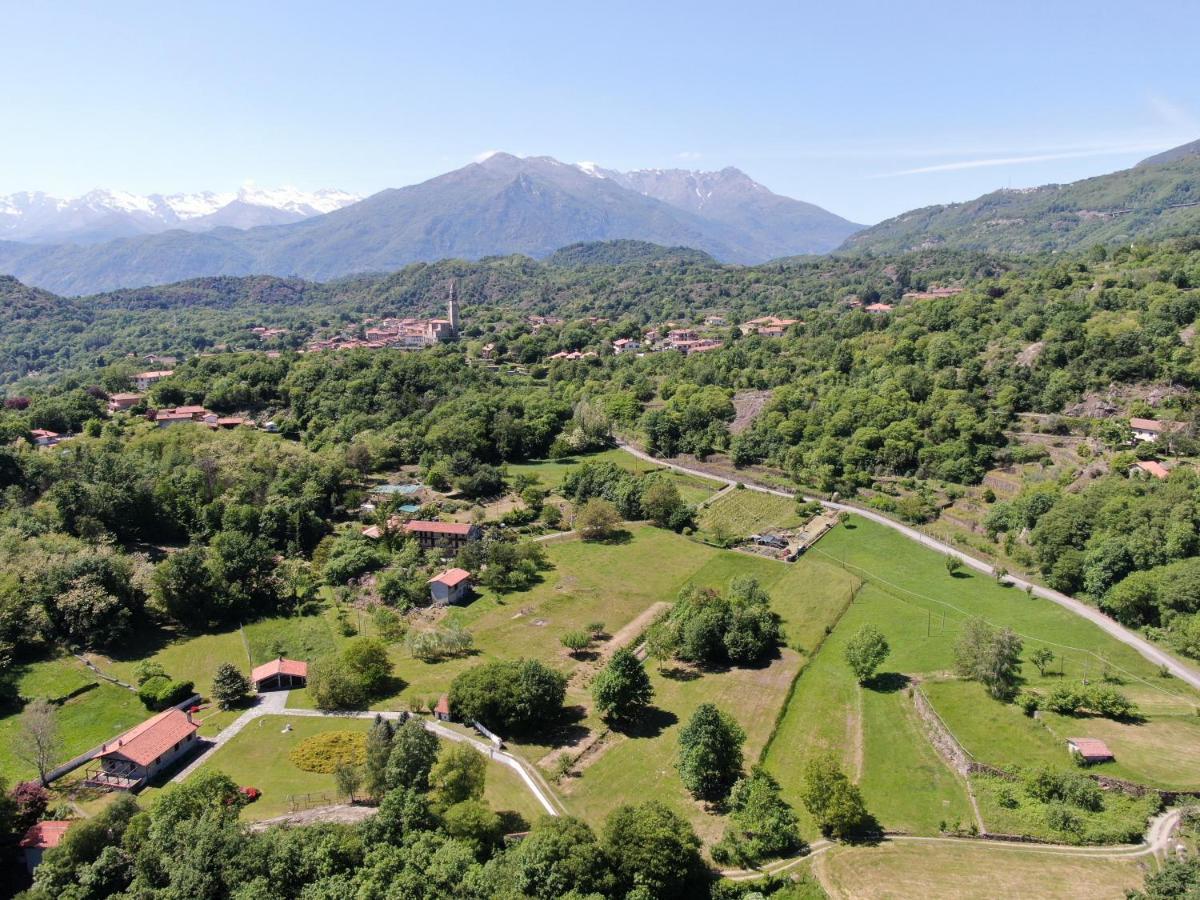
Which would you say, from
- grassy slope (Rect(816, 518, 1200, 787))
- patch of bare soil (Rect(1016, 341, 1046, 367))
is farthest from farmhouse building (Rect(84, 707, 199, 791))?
patch of bare soil (Rect(1016, 341, 1046, 367))

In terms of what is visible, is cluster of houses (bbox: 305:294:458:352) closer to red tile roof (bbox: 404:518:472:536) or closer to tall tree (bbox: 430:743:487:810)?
red tile roof (bbox: 404:518:472:536)

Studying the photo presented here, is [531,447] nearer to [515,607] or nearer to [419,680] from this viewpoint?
[515,607]

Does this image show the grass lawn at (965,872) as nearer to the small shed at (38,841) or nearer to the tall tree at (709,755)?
the tall tree at (709,755)

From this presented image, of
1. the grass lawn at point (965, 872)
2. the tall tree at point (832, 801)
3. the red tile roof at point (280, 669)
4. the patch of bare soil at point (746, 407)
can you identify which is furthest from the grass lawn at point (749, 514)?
the red tile roof at point (280, 669)


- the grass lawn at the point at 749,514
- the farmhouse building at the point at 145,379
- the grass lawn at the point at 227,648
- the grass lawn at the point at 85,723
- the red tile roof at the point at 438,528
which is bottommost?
the grass lawn at the point at 227,648

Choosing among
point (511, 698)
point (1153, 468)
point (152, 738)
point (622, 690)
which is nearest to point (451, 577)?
point (511, 698)

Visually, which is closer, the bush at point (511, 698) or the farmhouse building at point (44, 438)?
the bush at point (511, 698)

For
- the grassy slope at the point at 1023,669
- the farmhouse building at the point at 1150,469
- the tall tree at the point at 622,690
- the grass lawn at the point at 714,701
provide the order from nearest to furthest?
the grass lawn at the point at 714,701 → the grassy slope at the point at 1023,669 → the tall tree at the point at 622,690 → the farmhouse building at the point at 1150,469

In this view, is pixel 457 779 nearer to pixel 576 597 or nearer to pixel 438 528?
pixel 576 597
